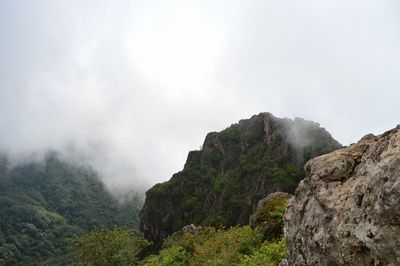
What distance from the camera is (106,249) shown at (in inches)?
1844

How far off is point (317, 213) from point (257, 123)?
121 m

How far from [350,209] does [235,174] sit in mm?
117033

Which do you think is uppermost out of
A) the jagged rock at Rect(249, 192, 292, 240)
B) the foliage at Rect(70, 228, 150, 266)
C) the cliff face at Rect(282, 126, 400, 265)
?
the foliage at Rect(70, 228, 150, 266)

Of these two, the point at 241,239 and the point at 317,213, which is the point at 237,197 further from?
the point at 317,213

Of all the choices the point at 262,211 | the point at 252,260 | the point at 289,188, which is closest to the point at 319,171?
the point at 252,260

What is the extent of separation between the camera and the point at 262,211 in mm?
41188

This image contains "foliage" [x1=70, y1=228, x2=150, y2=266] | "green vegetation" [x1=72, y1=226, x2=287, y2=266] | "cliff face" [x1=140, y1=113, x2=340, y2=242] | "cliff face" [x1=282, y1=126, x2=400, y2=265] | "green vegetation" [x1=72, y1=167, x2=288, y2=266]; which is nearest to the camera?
"cliff face" [x1=282, y1=126, x2=400, y2=265]

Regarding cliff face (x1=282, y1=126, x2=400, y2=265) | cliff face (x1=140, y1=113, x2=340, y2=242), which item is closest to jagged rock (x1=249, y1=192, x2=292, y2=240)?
cliff face (x1=282, y1=126, x2=400, y2=265)

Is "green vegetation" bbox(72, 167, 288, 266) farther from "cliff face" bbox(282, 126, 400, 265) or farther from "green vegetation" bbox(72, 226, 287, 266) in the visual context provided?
"cliff face" bbox(282, 126, 400, 265)

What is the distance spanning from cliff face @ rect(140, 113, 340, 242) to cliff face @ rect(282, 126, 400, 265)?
90927 mm

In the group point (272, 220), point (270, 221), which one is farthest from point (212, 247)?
A: point (272, 220)

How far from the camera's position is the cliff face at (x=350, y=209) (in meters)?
A: 7.94

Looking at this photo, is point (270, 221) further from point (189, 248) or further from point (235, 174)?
point (235, 174)

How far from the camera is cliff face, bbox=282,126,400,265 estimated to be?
7.94 meters
